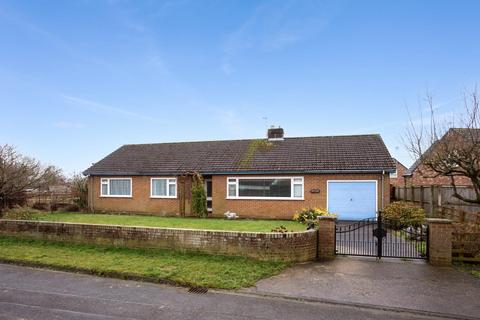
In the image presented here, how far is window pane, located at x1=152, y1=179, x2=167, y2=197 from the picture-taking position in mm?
19953

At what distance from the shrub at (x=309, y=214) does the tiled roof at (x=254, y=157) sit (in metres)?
2.08

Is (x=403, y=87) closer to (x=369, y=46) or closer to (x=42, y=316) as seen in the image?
(x=369, y=46)

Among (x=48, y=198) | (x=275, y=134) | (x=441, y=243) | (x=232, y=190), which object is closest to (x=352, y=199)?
(x=232, y=190)

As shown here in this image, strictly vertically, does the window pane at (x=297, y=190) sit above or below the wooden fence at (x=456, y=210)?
above

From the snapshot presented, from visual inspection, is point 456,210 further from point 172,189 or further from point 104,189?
point 104,189

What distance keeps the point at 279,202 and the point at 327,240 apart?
8575mm

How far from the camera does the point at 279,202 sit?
17578 millimetres

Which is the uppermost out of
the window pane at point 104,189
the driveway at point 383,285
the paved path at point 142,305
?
the window pane at point 104,189

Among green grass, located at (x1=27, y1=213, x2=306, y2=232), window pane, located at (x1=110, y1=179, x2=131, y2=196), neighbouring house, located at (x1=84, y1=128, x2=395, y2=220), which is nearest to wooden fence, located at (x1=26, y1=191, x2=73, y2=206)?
neighbouring house, located at (x1=84, y1=128, x2=395, y2=220)

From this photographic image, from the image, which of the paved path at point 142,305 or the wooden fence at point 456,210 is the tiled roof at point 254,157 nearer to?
the wooden fence at point 456,210

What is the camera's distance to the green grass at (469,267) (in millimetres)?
7750

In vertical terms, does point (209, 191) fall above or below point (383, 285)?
above

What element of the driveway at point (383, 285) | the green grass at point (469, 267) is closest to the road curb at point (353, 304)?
the driveway at point (383, 285)

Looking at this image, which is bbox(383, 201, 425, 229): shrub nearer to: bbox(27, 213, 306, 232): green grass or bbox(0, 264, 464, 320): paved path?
bbox(27, 213, 306, 232): green grass
